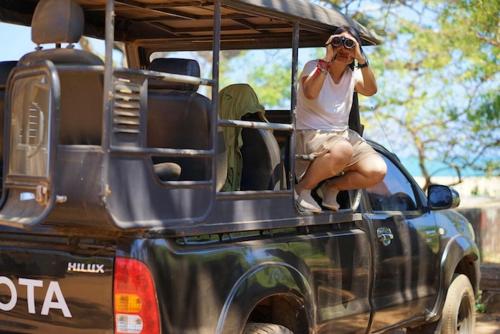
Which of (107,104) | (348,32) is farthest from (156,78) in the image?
(348,32)

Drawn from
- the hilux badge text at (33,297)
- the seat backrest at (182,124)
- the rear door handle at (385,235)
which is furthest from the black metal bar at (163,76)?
the rear door handle at (385,235)

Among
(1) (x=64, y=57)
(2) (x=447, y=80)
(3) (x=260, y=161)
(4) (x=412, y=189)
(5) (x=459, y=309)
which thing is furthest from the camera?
(2) (x=447, y=80)

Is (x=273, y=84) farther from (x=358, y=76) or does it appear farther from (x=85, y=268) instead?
(x=85, y=268)

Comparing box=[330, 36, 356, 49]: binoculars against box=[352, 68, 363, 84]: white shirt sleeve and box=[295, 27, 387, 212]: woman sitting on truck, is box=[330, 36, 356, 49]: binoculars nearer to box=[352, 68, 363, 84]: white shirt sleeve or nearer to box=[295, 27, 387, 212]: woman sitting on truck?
box=[295, 27, 387, 212]: woman sitting on truck

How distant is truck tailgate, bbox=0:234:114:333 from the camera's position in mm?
3688

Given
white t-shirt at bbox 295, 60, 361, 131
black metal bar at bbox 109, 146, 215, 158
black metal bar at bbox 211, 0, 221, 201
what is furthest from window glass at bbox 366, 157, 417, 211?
black metal bar at bbox 109, 146, 215, 158

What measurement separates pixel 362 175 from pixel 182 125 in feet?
4.43

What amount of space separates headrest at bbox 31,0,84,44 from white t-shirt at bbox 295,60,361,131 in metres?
1.63

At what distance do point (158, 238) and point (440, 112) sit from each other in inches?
468

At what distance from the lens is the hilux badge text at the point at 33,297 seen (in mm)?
3791

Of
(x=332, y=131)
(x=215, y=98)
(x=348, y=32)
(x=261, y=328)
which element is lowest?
(x=261, y=328)

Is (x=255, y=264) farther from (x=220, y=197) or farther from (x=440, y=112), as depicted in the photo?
(x=440, y=112)

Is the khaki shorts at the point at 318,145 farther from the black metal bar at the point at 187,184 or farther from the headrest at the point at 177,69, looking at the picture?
the black metal bar at the point at 187,184

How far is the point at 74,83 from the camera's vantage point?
386 cm
